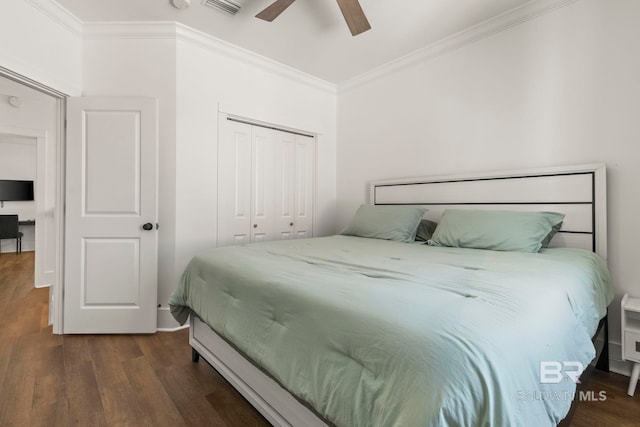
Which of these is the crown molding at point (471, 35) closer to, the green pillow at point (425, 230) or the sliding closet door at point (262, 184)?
the sliding closet door at point (262, 184)

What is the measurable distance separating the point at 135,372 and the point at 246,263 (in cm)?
112

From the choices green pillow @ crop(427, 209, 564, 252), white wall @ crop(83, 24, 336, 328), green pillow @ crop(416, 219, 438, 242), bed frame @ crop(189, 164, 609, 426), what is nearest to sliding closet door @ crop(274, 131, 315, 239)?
white wall @ crop(83, 24, 336, 328)

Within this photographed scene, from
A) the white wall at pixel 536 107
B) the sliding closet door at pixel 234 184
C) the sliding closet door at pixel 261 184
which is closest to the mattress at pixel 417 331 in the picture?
the white wall at pixel 536 107

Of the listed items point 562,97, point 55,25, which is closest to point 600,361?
point 562,97

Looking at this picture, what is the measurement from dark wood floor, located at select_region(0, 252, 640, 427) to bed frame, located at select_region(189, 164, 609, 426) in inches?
5.9

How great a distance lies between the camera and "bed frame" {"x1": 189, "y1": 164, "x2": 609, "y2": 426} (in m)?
1.36

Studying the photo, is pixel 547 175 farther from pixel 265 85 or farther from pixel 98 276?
pixel 98 276

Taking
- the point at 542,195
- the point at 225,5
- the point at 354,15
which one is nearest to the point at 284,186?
the point at 225,5

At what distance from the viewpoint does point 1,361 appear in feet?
6.65

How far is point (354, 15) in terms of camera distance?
7.06 feet

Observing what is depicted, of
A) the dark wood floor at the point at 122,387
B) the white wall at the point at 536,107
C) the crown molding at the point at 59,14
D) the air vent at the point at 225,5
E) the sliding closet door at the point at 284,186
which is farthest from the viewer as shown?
the sliding closet door at the point at 284,186

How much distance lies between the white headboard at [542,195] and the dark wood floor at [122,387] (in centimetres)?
94

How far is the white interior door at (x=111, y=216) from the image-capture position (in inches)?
99.5

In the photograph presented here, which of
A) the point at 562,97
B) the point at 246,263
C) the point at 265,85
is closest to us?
the point at 246,263
